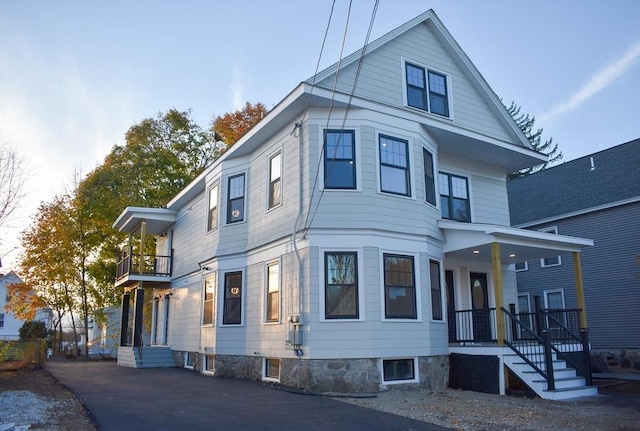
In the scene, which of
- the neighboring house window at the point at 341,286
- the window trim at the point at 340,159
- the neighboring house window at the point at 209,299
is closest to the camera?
the neighboring house window at the point at 341,286

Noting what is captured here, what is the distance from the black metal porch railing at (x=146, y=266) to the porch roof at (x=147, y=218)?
1269mm

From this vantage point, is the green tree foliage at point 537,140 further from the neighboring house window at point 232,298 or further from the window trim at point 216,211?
the neighboring house window at point 232,298

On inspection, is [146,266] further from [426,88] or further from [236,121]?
[426,88]

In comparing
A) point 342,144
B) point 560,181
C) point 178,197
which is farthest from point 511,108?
point 342,144

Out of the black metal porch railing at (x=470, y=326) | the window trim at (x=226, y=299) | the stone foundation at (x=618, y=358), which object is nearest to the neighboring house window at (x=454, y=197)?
the black metal porch railing at (x=470, y=326)

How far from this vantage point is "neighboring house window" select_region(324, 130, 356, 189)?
40.1ft

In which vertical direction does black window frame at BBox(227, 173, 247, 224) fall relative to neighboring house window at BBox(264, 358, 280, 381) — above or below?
above

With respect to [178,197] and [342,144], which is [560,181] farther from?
[178,197]

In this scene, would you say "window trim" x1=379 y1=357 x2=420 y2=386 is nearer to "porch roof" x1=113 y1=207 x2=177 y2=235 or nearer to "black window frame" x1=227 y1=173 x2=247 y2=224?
"black window frame" x1=227 y1=173 x2=247 y2=224

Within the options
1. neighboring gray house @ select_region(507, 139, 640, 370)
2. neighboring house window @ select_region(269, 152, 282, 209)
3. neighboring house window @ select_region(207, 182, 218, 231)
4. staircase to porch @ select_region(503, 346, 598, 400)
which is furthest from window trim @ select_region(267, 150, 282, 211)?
neighboring gray house @ select_region(507, 139, 640, 370)

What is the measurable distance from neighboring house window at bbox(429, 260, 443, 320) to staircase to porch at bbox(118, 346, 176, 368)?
10.6 m

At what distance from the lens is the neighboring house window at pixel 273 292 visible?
12995 millimetres

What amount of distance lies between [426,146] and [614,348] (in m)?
10.5

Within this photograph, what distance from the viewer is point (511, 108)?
4284 centimetres
